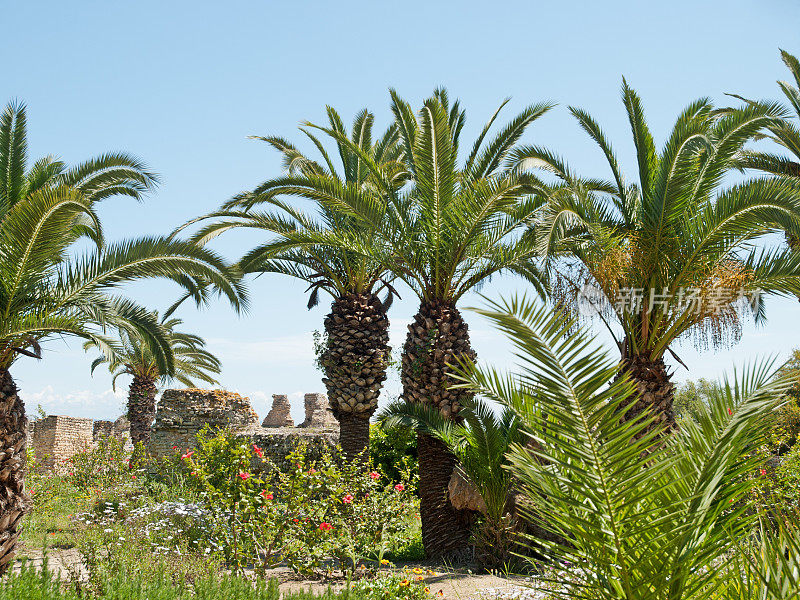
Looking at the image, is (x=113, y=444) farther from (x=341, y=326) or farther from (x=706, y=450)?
(x=706, y=450)

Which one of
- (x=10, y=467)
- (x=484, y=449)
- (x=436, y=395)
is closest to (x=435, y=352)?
(x=436, y=395)

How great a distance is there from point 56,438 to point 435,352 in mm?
15506

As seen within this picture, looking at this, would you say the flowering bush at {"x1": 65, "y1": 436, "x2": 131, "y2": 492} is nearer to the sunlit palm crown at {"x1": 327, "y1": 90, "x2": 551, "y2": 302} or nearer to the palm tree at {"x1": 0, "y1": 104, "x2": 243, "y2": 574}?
the palm tree at {"x1": 0, "y1": 104, "x2": 243, "y2": 574}

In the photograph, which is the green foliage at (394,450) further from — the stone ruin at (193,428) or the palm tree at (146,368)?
the palm tree at (146,368)

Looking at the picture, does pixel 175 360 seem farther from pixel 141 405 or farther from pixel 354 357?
pixel 354 357

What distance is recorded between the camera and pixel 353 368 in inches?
459

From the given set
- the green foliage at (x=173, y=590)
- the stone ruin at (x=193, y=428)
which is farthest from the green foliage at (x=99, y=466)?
the green foliage at (x=173, y=590)

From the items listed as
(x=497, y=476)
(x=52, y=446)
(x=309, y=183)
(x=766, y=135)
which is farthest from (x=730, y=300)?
(x=52, y=446)

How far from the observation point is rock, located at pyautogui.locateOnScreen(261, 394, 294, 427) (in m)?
24.0

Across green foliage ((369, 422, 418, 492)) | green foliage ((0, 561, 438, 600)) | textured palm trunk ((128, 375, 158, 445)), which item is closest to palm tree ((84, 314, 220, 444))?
textured palm trunk ((128, 375, 158, 445))

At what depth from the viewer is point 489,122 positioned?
10664 mm

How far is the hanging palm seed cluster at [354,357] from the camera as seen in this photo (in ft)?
38.0

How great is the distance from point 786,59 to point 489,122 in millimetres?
6350

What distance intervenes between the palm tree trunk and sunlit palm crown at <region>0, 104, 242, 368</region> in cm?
44
